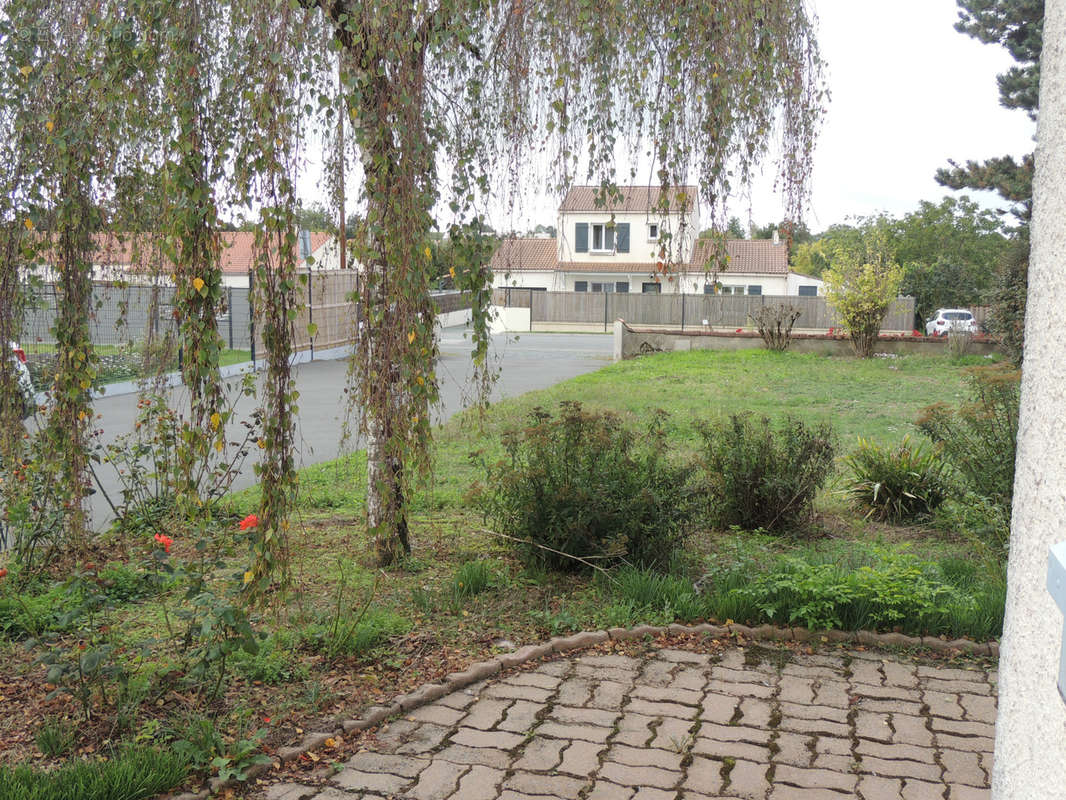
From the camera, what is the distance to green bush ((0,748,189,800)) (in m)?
2.95

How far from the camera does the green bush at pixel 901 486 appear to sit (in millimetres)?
7102

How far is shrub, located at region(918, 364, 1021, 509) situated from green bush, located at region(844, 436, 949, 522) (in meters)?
0.33

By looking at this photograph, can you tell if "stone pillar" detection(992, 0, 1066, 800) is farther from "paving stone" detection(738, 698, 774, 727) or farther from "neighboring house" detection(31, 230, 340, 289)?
"neighboring house" detection(31, 230, 340, 289)

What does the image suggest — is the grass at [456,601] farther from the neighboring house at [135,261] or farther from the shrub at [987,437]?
the neighboring house at [135,261]

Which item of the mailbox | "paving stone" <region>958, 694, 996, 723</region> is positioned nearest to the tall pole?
"paving stone" <region>958, 694, 996, 723</region>

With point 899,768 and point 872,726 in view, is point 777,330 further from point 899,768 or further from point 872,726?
point 899,768

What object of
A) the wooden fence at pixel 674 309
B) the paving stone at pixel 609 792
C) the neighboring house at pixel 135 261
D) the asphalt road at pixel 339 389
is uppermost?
the neighboring house at pixel 135 261

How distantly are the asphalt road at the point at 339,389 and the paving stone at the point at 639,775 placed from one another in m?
1.66

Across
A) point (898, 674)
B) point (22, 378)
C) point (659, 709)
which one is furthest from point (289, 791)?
point (22, 378)

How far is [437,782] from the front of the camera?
3203 millimetres

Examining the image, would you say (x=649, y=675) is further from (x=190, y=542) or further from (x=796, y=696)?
(x=190, y=542)

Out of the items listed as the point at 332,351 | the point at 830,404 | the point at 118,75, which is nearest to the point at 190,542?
the point at 118,75

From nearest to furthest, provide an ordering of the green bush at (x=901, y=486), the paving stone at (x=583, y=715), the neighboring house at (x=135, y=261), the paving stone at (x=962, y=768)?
the paving stone at (x=962, y=768)
the paving stone at (x=583, y=715)
the neighboring house at (x=135, y=261)
the green bush at (x=901, y=486)

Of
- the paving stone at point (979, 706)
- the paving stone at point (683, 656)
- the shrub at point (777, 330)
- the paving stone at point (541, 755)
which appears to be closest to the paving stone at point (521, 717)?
the paving stone at point (541, 755)
